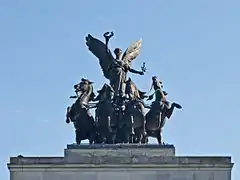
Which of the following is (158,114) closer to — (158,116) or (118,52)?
(158,116)

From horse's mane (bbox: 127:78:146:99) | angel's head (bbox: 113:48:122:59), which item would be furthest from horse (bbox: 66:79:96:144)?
angel's head (bbox: 113:48:122:59)

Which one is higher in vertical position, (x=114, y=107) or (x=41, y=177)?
(x=114, y=107)

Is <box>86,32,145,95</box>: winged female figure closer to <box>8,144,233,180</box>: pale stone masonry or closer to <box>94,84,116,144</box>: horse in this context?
<box>94,84,116,144</box>: horse

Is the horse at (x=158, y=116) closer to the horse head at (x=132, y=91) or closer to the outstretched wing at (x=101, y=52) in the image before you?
the horse head at (x=132, y=91)

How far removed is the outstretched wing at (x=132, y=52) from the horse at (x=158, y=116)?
281 cm

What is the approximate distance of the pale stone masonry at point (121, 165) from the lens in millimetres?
46219

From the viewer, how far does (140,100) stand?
47.0m

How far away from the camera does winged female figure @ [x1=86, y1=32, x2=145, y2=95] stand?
47.8 metres

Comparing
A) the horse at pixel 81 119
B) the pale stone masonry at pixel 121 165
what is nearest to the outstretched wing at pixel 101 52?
the horse at pixel 81 119

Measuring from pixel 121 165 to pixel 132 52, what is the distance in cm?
566

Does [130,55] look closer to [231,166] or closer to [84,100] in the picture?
[84,100]

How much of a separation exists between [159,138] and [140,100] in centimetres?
185

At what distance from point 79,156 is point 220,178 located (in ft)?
20.1

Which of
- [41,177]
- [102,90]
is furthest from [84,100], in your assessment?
[41,177]
